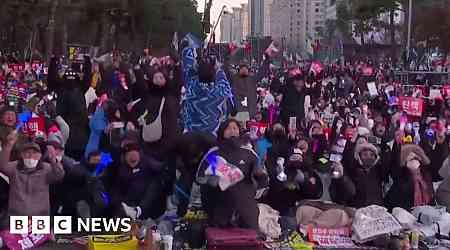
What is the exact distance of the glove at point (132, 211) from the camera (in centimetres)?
970

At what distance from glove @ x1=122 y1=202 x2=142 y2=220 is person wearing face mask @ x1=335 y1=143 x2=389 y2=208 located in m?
2.37

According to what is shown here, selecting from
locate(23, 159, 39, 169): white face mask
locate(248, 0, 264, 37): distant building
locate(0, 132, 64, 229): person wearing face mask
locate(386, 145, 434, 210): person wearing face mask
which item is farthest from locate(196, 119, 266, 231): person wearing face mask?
locate(248, 0, 264, 37): distant building

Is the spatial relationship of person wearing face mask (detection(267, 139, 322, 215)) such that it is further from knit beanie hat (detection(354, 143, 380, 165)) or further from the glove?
the glove

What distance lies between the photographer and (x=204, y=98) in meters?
10.8

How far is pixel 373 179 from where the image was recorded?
10422 mm

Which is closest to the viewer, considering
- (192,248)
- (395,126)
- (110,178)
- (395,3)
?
(192,248)

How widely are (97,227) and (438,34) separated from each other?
1914 inches

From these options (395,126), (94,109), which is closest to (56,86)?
(94,109)

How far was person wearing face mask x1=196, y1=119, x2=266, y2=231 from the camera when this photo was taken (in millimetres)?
9234

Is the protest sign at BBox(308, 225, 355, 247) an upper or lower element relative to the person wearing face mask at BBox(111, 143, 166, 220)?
lower

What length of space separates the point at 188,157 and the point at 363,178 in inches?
82.6

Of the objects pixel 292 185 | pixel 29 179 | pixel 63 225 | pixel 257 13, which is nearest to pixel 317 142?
pixel 292 185

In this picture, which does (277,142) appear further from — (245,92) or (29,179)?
(245,92)

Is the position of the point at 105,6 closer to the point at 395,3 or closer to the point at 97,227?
the point at 395,3
